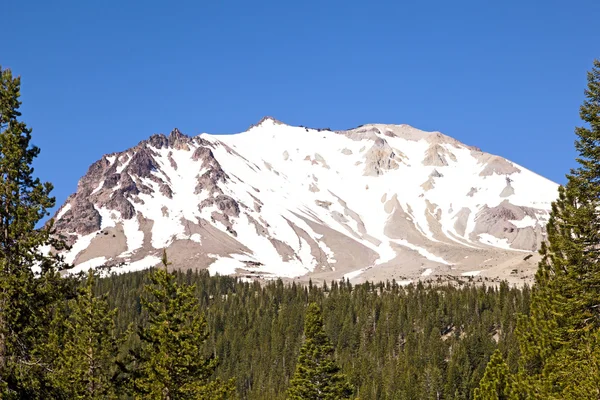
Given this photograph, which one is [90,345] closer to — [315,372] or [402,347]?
[315,372]

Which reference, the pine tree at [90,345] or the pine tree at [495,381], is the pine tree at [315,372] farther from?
the pine tree at [90,345]

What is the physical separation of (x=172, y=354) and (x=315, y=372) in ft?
43.2

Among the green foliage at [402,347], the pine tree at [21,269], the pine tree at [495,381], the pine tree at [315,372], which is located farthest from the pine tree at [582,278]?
the green foliage at [402,347]

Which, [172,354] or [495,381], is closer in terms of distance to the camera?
[172,354]

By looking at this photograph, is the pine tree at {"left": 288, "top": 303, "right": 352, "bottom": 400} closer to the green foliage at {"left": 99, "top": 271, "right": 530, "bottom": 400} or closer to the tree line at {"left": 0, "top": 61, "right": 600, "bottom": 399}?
the tree line at {"left": 0, "top": 61, "right": 600, "bottom": 399}

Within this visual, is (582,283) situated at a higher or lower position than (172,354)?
higher

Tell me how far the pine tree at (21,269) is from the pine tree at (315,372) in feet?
71.5

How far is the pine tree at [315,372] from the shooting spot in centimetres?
4384

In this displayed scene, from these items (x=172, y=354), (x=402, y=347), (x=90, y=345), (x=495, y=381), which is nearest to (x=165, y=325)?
(x=172, y=354)

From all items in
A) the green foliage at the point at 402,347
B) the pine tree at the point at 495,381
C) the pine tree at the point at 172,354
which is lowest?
the green foliage at the point at 402,347

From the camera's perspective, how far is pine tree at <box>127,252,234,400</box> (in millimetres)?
33062

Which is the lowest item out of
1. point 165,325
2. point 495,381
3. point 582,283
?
point 495,381

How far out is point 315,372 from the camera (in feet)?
143

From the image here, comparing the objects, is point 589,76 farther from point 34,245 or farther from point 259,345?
point 259,345
